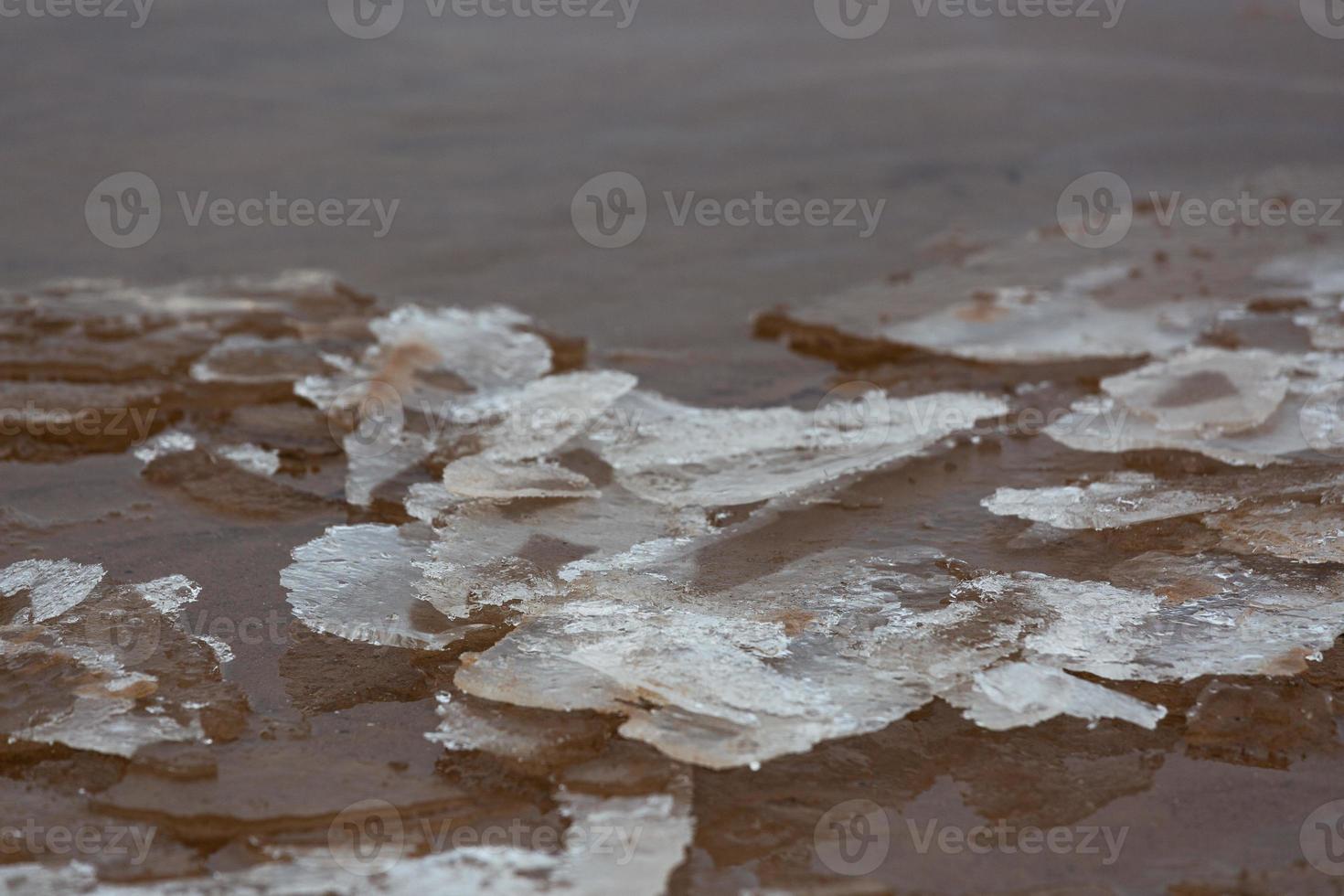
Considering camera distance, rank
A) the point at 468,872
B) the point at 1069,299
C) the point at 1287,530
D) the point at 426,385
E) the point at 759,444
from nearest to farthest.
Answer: the point at 468,872 < the point at 1287,530 < the point at 759,444 < the point at 426,385 < the point at 1069,299

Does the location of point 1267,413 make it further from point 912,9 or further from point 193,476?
point 912,9

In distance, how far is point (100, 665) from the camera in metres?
1.61

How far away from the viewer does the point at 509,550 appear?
1.87 m

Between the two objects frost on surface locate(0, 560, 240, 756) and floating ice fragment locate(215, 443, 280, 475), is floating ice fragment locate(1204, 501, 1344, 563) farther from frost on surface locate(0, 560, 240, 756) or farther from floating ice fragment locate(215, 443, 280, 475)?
floating ice fragment locate(215, 443, 280, 475)

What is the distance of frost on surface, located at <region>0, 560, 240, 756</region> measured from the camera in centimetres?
150

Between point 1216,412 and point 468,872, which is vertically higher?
point 1216,412

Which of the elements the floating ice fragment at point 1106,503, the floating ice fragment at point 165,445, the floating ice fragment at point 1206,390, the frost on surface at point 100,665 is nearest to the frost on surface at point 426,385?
the floating ice fragment at point 165,445

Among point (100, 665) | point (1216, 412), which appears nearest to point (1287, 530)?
point (1216, 412)

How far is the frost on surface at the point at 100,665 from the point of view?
1.50m

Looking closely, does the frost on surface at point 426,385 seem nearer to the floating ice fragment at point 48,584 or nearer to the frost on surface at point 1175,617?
the floating ice fragment at point 48,584

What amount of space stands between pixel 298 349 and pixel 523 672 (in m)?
1.41

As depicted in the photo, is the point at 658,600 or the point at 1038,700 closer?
the point at 1038,700

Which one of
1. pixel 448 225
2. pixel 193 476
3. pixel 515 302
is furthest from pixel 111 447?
pixel 448 225

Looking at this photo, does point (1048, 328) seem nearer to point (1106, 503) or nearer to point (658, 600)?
point (1106, 503)
